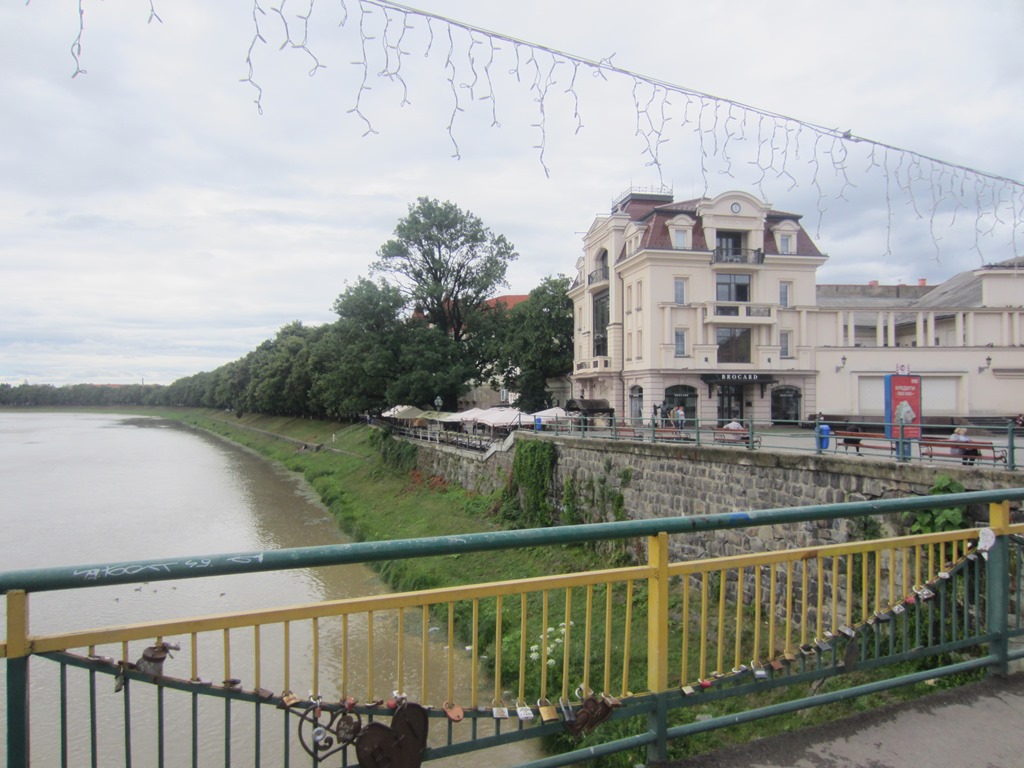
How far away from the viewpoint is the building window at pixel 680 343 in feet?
105

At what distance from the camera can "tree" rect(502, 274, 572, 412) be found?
40062 mm

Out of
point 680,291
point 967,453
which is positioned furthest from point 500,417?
point 967,453

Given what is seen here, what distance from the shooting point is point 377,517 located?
25672 mm

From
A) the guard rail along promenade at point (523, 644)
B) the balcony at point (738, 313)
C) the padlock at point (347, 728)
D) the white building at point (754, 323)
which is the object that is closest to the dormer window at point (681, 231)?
the white building at point (754, 323)

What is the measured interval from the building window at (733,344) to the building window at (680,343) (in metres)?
1.58

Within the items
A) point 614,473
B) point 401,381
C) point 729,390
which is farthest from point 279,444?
point 614,473

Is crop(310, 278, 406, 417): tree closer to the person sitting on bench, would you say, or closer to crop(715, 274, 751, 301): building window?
crop(715, 274, 751, 301): building window

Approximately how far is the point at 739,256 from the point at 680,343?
4790mm

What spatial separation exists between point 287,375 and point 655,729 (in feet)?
206

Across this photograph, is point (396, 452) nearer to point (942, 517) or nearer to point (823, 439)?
point (823, 439)

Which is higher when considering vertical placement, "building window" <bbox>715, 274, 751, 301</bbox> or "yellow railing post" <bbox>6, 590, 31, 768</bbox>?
"building window" <bbox>715, 274, 751, 301</bbox>

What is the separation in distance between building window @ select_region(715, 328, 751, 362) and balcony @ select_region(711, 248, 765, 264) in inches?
123

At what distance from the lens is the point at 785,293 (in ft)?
108

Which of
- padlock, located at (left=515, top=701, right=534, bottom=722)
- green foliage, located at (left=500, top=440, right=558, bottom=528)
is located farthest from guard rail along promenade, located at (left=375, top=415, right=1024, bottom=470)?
padlock, located at (left=515, top=701, right=534, bottom=722)
